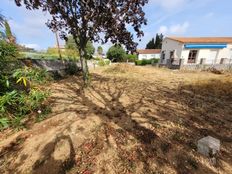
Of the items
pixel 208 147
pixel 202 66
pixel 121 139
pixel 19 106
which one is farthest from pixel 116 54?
pixel 208 147

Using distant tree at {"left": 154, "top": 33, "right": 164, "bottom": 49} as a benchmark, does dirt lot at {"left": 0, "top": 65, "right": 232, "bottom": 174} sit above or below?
below

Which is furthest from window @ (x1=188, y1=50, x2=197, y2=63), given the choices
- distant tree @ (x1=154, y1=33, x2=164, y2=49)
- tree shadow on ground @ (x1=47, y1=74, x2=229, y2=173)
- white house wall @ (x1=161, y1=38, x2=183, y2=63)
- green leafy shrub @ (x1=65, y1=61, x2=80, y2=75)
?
distant tree @ (x1=154, y1=33, x2=164, y2=49)

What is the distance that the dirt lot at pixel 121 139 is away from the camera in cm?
219

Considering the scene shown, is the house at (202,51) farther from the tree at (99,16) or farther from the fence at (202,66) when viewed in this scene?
the tree at (99,16)

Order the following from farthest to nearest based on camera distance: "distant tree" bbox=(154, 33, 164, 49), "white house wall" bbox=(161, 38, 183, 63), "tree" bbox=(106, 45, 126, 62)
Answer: "distant tree" bbox=(154, 33, 164, 49), "tree" bbox=(106, 45, 126, 62), "white house wall" bbox=(161, 38, 183, 63)

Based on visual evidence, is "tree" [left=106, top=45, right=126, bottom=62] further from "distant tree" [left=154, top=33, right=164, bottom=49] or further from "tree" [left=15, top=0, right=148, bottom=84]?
"tree" [left=15, top=0, right=148, bottom=84]

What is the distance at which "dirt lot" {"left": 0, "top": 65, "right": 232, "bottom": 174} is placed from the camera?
219cm

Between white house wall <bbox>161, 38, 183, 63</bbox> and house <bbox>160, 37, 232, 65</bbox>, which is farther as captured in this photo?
white house wall <bbox>161, 38, 183, 63</bbox>

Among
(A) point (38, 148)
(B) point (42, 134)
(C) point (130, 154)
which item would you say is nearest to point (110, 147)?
(C) point (130, 154)

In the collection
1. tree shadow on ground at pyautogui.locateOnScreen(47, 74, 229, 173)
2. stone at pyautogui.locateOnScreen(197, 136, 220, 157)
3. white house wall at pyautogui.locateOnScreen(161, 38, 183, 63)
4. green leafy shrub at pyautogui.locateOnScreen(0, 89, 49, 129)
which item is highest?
white house wall at pyautogui.locateOnScreen(161, 38, 183, 63)

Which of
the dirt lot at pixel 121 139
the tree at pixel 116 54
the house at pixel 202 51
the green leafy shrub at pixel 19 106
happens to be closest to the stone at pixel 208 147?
the dirt lot at pixel 121 139

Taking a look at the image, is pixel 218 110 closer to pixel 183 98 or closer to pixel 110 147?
pixel 183 98

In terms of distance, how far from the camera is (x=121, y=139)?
9.19 feet

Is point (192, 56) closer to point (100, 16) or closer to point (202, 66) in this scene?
point (202, 66)
